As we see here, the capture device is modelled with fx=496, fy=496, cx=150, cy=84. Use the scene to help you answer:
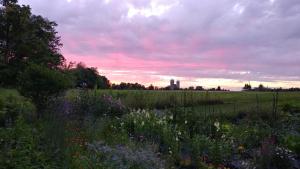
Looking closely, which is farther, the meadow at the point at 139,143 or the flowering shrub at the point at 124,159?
the meadow at the point at 139,143

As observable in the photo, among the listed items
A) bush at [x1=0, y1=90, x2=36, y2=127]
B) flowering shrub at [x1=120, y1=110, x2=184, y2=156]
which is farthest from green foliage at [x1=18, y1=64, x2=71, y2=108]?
flowering shrub at [x1=120, y1=110, x2=184, y2=156]

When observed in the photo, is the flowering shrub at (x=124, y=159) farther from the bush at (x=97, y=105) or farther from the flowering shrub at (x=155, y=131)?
the bush at (x=97, y=105)

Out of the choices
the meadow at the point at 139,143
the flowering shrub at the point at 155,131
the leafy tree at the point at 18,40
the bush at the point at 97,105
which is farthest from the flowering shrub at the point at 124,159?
the leafy tree at the point at 18,40

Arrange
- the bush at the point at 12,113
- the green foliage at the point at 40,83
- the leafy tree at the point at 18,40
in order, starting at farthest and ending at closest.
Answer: the leafy tree at the point at 18,40
the green foliage at the point at 40,83
the bush at the point at 12,113

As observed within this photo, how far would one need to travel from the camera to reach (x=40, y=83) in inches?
565

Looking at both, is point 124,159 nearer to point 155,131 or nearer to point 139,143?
point 139,143

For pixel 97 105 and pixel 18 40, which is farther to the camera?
pixel 18 40

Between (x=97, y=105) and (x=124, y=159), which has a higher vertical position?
(x=97, y=105)

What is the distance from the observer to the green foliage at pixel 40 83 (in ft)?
47.2

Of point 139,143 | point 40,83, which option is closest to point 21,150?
point 139,143

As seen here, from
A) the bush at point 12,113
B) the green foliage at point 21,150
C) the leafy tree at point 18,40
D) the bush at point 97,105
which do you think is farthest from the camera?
the leafy tree at point 18,40

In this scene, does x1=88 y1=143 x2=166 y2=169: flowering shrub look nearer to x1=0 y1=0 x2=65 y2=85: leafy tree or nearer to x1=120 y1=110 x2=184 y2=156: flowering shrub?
x1=120 y1=110 x2=184 y2=156: flowering shrub

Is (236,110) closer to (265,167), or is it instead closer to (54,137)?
(265,167)

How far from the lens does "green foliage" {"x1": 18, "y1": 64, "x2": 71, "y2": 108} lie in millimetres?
14391
